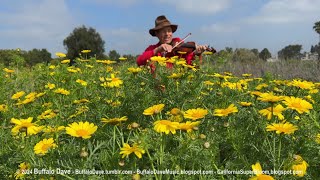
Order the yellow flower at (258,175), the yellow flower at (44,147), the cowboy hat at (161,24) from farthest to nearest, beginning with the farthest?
the cowboy hat at (161,24) < the yellow flower at (44,147) < the yellow flower at (258,175)

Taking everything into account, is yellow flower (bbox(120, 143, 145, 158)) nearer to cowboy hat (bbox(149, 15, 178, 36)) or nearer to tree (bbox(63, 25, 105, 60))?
cowboy hat (bbox(149, 15, 178, 36))

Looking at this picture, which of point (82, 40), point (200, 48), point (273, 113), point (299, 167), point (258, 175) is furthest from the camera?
point (82, 40)

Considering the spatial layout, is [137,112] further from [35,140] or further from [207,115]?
[35,140]

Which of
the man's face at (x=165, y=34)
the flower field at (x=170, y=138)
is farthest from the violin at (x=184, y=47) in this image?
the flower field at (x=170, y=138)

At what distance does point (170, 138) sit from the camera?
196 centimetres

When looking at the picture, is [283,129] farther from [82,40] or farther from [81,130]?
[82,40]

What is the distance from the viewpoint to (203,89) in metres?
2.87

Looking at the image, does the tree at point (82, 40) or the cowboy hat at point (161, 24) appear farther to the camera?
the tree at point (82, 40)

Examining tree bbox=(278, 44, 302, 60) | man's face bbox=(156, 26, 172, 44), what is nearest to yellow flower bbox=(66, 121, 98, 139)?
man's face bbox=(156, 26, 172, 44)

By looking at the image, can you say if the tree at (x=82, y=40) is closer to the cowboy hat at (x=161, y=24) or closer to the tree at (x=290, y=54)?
the tree at (x=290, y=54)

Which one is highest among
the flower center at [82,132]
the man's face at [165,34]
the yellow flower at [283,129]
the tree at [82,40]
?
the tree at [82,40]

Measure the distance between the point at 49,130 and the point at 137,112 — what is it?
1.74 ft

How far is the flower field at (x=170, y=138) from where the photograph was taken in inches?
68.8

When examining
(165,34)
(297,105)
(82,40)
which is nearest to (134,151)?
(297,105)
